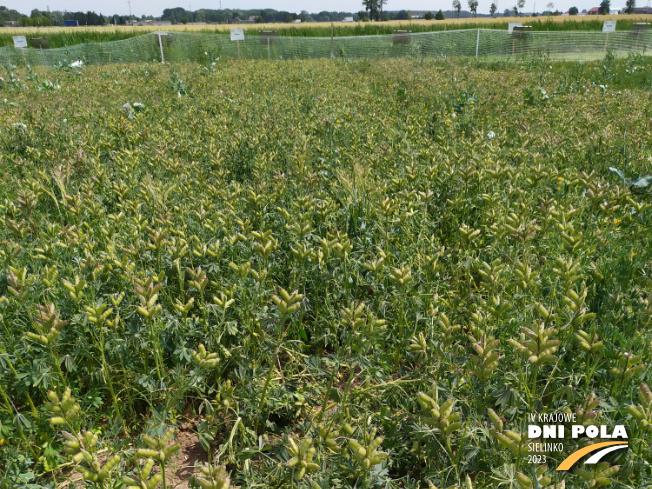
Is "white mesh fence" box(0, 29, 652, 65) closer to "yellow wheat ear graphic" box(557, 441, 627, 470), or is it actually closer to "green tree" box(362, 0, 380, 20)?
"yellow wheat ear graphic" box(557, 441, 627, 470)

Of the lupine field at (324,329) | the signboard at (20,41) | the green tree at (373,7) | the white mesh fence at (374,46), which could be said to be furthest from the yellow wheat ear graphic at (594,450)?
the green tree at (373,7)

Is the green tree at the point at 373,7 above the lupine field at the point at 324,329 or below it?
above

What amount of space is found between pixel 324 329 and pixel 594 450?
159 cm

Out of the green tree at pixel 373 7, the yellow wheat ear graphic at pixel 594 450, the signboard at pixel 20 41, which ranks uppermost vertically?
the green tree at pixel 373 7

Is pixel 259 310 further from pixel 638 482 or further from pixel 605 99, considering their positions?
pixel 605 99

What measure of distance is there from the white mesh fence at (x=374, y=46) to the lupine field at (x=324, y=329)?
60.5 feet

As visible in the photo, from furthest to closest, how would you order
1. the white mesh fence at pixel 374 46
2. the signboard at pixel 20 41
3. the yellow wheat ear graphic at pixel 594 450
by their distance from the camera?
the white mesh fence at pixel 374 46 → the signboard at pixel 20 41 → the yellow wheat ear graphic at pixel 594 450

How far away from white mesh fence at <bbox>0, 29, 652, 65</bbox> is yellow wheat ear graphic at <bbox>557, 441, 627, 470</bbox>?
21.0 meters

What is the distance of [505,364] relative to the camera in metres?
2.26

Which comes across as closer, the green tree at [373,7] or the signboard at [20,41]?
the signboard at [20,41]

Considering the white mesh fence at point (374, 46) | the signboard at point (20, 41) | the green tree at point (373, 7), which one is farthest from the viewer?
the green tree at point (373, 7)

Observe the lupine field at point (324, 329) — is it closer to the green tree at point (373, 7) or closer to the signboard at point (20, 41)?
the signboard at point (20, 41)

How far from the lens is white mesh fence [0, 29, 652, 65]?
21141 millimetres

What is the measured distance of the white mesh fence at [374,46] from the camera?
21.1 meters
